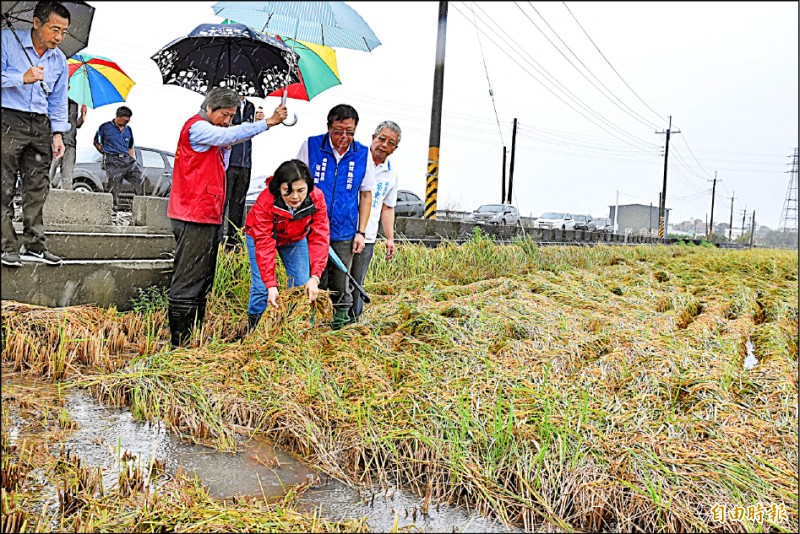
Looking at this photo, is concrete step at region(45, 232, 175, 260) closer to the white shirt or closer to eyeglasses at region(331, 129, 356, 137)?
the white shirt

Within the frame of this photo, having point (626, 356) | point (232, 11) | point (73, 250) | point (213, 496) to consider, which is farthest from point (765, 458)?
point (73, 250)

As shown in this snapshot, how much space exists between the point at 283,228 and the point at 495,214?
2375 cm

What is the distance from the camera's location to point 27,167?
149 inches

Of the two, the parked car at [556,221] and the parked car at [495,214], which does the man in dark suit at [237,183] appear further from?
the parked car at [556,221]

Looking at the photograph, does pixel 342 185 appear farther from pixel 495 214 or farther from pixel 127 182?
pixel 495 214

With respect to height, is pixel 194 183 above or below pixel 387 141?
below

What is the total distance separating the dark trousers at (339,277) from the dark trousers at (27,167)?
5.64 feet

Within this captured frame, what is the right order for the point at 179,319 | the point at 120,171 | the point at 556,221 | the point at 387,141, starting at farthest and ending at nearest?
the point at 556,221 → the point at 120,171 → the point at 387,141 → the point at 179,319

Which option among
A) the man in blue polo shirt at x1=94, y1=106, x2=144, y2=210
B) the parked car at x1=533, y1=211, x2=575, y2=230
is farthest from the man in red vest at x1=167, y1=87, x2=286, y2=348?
the parked car at x1=533, y1=211, x2=575, y2=230

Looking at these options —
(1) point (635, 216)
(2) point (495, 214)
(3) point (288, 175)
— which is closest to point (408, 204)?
(2) point (495, 214)

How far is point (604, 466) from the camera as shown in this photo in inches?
101

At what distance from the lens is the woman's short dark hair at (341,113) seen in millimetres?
4102

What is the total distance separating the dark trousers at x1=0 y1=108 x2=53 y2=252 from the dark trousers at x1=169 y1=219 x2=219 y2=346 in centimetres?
79

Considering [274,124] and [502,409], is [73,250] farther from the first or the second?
[502,409]
